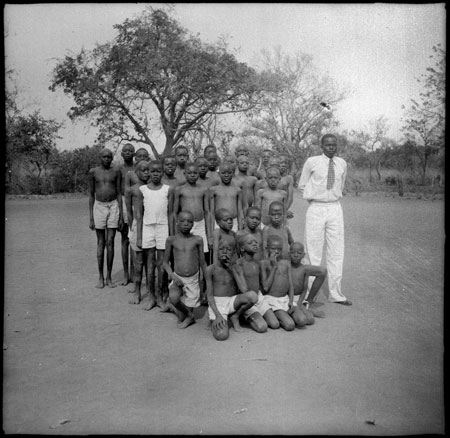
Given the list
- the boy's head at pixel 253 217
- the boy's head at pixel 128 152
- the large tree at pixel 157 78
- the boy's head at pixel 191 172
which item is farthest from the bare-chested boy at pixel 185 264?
the large tree at pixel 157 78

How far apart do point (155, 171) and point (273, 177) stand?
4.70 feet

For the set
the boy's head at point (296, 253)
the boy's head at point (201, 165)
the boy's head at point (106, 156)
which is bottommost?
the boy's head at point (296, 253)

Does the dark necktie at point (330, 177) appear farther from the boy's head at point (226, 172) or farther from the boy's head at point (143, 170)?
the boy's head at point (143, 170)

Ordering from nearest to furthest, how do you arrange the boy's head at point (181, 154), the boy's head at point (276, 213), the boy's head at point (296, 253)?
the boy's head at point (296, 253) < the boy's head at point (276, 213) < the boy's head at point (181, 154)

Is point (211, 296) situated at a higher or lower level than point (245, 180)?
lower

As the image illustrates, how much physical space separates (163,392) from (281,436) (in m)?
0.90

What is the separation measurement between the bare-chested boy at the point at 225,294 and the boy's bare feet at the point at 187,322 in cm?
29

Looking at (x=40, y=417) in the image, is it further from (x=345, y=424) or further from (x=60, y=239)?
(x=60, y=239)

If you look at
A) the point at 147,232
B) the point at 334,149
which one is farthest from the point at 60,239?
the point at 334,149

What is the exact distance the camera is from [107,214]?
6.34m

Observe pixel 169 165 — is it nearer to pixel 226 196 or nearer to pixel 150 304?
pixel 226 196

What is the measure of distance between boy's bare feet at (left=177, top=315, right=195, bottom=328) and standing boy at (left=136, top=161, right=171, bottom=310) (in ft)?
2.55

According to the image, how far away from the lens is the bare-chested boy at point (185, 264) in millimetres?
4879

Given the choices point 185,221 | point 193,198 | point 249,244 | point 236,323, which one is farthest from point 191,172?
point 236,323
